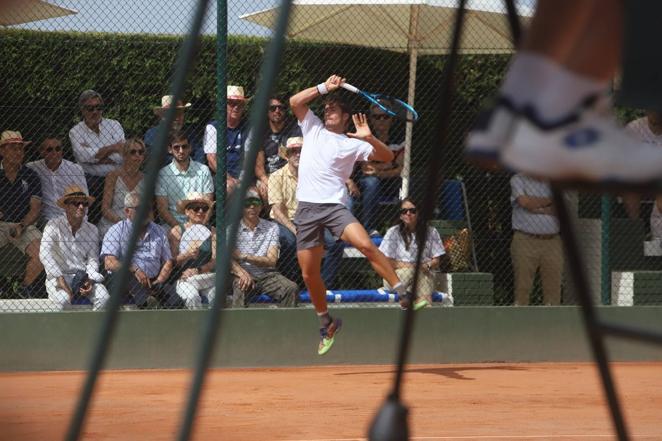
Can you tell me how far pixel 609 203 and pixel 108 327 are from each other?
958 centimetres

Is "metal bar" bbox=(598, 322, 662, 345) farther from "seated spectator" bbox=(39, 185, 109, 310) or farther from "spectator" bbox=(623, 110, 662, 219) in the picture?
"spectator" bbox=(623, 110, 662, 219)

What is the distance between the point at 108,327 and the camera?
1834 mm

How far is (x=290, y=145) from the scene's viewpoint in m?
10.8

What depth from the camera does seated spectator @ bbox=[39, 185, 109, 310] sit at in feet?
32.2

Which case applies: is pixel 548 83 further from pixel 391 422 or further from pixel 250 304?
pixel 250 304

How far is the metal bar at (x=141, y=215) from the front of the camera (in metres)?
1.81

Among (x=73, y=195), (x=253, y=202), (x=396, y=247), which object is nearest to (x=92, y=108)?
(x=73, y=195)

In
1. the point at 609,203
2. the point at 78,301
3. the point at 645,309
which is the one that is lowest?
the point at 78,301

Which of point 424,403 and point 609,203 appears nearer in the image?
point 424,403

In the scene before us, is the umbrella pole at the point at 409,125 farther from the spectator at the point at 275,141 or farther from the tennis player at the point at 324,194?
the tennis player at the point at 324,194

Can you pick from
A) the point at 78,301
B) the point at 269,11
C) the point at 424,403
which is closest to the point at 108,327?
the point at 424,403

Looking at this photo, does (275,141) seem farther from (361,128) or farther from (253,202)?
(361,128)

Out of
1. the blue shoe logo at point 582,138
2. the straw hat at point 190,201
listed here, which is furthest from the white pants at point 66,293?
the blue shoe logo at point 582,138

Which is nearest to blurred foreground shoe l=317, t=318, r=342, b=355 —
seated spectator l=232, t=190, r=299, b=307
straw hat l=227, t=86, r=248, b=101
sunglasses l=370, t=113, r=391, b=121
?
seated spectator l=232, t=190, r=299, b=307
